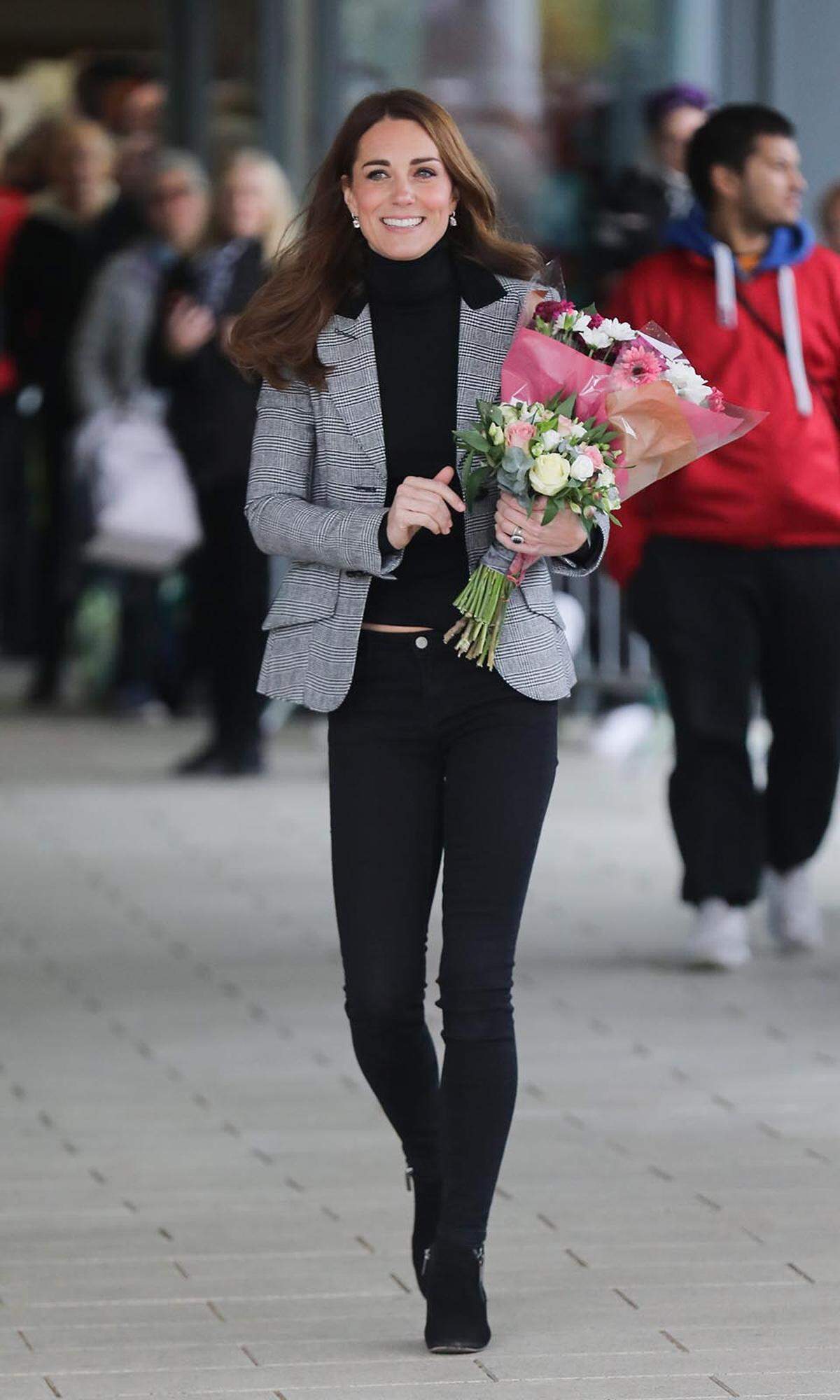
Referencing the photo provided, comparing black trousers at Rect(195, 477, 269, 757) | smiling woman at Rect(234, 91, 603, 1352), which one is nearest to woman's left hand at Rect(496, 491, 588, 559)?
smiling woman at Rect(234, 91, 603, 1352)

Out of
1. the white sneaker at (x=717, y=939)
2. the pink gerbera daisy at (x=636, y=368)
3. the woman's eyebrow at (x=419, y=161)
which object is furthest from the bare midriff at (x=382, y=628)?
the white sneaker at (x=717, y=939)

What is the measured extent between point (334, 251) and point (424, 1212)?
1518 millimetres

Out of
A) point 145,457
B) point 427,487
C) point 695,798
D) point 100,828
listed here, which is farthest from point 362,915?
point 145,457

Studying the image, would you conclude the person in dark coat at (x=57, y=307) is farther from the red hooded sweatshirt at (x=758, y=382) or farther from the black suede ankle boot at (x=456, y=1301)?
the black suede ankle boot at (x=456, y=1301)

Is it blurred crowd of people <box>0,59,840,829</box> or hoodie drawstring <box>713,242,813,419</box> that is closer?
hoodie drawstring <box>713,242,813,419</box>

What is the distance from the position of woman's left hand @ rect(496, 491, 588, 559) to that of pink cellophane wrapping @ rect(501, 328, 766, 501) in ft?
0.36

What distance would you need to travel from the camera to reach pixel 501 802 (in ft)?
14.0

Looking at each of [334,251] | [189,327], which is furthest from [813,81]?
[334,251]

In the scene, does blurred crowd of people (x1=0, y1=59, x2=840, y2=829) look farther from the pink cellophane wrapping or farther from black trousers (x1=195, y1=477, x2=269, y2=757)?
the pink cellophane wrapping

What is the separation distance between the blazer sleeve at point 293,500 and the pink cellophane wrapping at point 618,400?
31 centimetres

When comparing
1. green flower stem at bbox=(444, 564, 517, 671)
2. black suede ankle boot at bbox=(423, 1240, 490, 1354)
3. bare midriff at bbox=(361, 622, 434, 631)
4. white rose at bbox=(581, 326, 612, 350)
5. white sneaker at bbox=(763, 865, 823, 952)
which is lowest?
white sneaker at bbox=(763, 865, 823, 952)

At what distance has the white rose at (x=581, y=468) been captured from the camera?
13.5ft

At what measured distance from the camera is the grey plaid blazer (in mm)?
4293

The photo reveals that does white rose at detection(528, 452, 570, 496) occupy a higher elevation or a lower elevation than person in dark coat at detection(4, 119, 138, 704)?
higher
